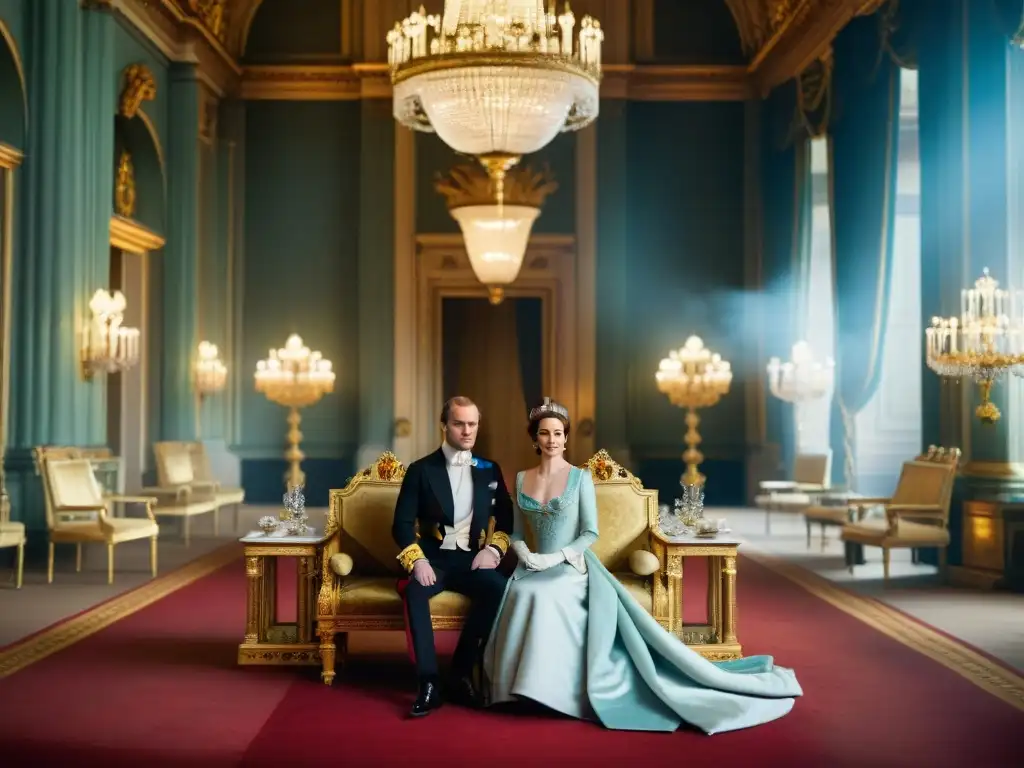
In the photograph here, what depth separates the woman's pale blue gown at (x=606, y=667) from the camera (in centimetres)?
464

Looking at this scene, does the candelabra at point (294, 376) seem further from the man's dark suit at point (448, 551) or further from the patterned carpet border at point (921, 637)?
the man's dark suit at point (448, 551)

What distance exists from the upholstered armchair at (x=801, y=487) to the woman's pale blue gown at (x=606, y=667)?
20.9 ft

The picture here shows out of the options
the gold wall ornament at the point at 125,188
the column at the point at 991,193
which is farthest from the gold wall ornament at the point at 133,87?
the column at the point at 991,193

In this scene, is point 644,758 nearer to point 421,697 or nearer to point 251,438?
point 421,697

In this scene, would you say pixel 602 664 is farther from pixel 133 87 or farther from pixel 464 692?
pixel 133 87

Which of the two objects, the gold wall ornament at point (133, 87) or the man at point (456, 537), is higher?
the gold wall ornament at point (133, 87)

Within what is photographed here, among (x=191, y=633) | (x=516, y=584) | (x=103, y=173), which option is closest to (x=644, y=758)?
(x=516, y=584)

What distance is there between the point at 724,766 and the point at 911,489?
5303 mm

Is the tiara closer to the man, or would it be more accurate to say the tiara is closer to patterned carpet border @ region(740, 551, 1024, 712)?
the man

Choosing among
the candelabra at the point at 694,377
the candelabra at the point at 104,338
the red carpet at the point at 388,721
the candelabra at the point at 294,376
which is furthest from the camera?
the candelabra at the point at 694,377

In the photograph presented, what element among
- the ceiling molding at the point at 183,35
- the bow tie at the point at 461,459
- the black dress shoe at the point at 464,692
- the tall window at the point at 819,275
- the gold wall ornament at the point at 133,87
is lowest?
the black dress shoe at the point at 464,692

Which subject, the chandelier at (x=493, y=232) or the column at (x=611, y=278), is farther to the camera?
the column at (x=611, y=278)

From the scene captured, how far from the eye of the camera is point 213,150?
14609 mm

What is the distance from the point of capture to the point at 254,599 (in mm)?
5770
